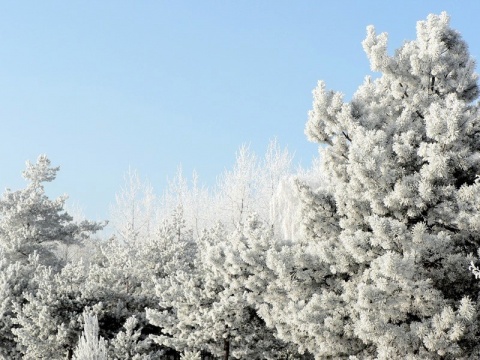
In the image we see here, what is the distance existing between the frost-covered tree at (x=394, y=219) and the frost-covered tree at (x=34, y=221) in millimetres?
14967

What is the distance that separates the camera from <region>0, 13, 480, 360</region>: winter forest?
8.48 m

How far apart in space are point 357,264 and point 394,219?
50.5 inches

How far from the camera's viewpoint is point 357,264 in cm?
972

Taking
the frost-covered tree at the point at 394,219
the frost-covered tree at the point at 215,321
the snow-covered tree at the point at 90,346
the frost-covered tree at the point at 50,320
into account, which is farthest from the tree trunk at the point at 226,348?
the snow-covered tree at the point at 90,346

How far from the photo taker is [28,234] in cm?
2188

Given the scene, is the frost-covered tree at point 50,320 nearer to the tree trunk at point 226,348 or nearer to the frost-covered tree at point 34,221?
the tree trunk at point 226,348

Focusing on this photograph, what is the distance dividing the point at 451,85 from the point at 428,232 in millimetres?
3562

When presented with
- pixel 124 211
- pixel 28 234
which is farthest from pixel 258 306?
pixel 124 211

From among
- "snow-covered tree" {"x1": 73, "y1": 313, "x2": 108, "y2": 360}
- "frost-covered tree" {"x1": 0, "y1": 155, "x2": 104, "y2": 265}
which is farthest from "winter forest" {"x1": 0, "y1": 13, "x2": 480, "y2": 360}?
"frost-covered tree" {"x1": 0, "y1": 155, "x2": 104, "y2": 265}

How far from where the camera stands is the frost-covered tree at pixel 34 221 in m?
22.1

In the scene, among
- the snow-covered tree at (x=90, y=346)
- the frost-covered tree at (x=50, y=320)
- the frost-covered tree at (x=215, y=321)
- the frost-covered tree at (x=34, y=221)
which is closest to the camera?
the snow-covered tree at (x=90, y=346)

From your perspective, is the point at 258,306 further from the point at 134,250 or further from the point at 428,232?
the point at 134,250

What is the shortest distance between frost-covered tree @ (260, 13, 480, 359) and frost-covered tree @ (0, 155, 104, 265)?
1497 centimetres

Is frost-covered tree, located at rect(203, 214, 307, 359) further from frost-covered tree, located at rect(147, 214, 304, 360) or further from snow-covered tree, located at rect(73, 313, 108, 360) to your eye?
snow-covered tree, located at rect(73, 313, 108, 360)
